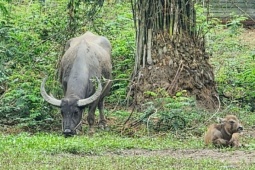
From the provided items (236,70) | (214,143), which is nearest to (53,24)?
(236,70)

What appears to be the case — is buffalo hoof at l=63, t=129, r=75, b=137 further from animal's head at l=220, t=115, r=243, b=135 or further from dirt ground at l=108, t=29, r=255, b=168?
animal's head at l=220, t=115, r=243, b=135

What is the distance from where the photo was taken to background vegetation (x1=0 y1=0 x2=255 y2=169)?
10.7m

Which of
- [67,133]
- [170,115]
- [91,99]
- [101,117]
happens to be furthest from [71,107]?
[170,115]

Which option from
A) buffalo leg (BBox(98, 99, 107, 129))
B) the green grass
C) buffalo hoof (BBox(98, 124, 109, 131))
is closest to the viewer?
the green grass

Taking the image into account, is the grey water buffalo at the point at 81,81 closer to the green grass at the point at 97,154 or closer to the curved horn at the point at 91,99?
the curved horn at the point at 91,99

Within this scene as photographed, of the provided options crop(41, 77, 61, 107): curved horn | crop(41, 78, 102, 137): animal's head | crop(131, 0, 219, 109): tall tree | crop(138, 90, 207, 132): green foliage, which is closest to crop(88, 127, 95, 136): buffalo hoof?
crop(41, 78, 102, 137): animal's head

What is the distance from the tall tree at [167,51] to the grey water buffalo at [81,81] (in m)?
0.77

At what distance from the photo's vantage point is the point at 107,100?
55.4 feet

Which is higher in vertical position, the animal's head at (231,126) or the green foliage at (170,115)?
the animal's head at (231,126)

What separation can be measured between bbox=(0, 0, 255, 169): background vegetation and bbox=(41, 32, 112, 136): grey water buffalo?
0.36m

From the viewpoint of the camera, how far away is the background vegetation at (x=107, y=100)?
1074cm

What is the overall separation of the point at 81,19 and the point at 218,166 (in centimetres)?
823

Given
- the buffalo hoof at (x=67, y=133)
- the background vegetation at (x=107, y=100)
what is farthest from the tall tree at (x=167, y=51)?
the buffalo hoof at (x=67, y=133)

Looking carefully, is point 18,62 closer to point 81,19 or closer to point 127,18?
point 81,19
